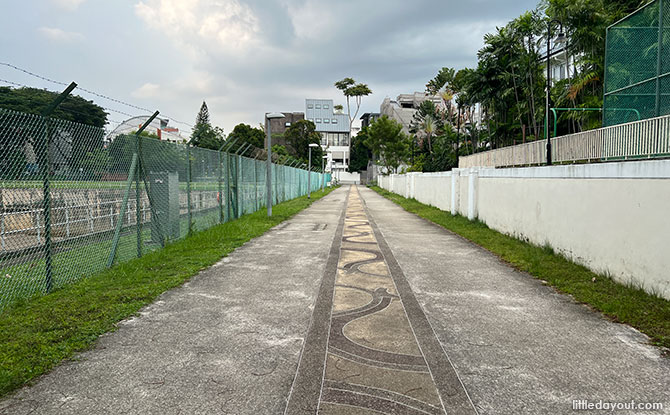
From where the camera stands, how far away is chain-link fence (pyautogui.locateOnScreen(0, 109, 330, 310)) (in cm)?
558

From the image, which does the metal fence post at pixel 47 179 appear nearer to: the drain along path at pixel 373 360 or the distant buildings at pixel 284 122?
the drain along path at pixel 373 360

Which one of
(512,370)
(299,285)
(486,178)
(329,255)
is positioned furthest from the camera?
(486,178)

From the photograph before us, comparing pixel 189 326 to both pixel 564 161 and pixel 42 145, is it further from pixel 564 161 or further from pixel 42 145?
pixel 564 161

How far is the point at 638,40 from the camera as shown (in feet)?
34.6

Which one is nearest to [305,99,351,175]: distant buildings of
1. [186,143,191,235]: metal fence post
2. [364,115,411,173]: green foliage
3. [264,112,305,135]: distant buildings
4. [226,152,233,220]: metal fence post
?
[264,112,305,135]: distant buildings

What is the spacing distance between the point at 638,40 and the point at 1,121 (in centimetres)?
1237

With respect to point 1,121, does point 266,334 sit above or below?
below

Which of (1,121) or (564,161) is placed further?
(564,161)

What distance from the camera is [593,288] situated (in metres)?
6.32

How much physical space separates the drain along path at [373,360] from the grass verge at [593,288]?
223cm

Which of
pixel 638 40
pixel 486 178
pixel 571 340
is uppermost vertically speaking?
pixel 638 40

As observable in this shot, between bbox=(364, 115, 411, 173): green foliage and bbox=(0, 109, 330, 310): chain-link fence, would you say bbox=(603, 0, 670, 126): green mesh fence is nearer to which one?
bbox=(0, 109, 330, 310): chain-link fence

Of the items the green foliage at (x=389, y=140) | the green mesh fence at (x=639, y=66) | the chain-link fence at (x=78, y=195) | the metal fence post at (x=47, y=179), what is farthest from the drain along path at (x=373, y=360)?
the green foliage at (x=389, y=140)

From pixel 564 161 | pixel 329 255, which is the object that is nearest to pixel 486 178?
pixel 564 161
